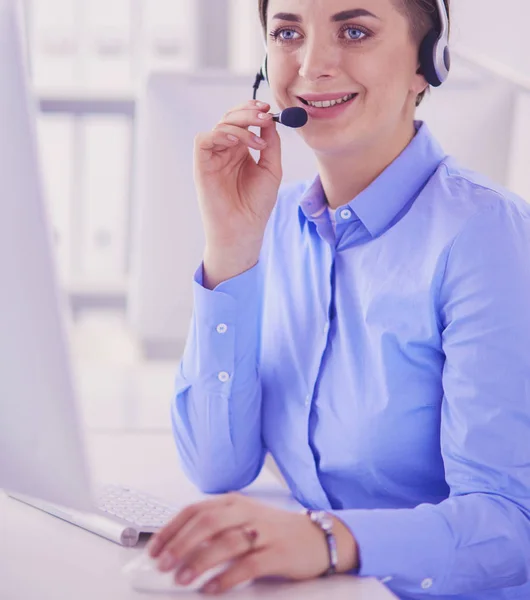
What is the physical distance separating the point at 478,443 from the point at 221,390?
0.39m

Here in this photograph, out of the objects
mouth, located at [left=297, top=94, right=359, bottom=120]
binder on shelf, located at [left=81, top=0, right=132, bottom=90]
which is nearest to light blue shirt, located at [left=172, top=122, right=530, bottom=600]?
mouth, located at [left=297, top=94, right=359, bottom=120]

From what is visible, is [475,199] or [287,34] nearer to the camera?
[475,199]

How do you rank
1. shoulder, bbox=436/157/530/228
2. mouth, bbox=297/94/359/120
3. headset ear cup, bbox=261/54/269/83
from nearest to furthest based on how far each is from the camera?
shoulder, bbox=436/157/530/228 < mouth, bbox=297/94/359/120 < headset ear cup, bbox=261/54/269/83

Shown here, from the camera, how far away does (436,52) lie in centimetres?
120

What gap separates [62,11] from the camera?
9.99ft

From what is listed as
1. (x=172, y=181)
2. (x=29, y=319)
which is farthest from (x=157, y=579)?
(x=172, y=181)

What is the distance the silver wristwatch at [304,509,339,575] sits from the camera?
0.86m

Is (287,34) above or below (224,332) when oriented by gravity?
above

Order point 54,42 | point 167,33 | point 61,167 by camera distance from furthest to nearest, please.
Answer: point 167,33 < point 54,42 < point 61,167

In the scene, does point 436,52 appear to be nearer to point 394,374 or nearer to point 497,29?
point 394,374

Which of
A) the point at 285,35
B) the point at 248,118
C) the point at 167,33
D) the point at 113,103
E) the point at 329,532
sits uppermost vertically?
the point at 285,35

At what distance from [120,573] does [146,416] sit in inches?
29.0

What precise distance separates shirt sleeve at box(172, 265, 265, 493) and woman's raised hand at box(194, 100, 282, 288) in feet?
0.10

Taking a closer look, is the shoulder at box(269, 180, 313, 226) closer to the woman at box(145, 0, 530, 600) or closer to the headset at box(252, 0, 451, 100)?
the woman at box(145, 0, 530, 600)
